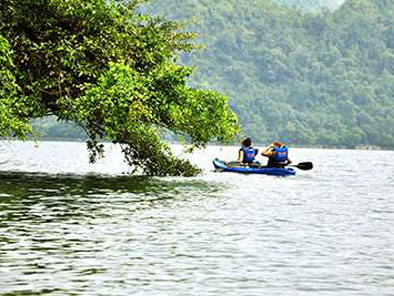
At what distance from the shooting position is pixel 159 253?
58.7ft

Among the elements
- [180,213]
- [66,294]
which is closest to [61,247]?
[66,294]

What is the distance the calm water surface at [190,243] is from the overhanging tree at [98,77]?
3.38 meters

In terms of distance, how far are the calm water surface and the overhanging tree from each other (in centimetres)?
338

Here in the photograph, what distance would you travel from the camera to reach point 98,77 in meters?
36.9

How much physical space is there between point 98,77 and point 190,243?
60.4 ft

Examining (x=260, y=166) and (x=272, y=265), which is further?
(x=260, y=166)

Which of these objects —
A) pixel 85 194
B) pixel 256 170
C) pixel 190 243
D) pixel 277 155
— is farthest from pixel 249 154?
pixel 190 243

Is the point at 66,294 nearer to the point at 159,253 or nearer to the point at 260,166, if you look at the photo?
the point at 159,253

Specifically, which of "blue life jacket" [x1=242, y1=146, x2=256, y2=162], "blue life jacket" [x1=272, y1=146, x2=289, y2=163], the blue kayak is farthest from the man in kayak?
"blue life jacket" [x1=242, y1=146, x2=256, y2=162]

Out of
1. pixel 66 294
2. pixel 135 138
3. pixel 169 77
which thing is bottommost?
pixel 66 294

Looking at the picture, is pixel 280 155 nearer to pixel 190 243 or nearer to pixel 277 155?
pixel 277 155

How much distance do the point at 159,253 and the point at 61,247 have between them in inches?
81.0

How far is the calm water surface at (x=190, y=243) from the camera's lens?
14736mm

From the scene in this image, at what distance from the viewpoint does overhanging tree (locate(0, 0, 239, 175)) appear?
34594 millimetres
